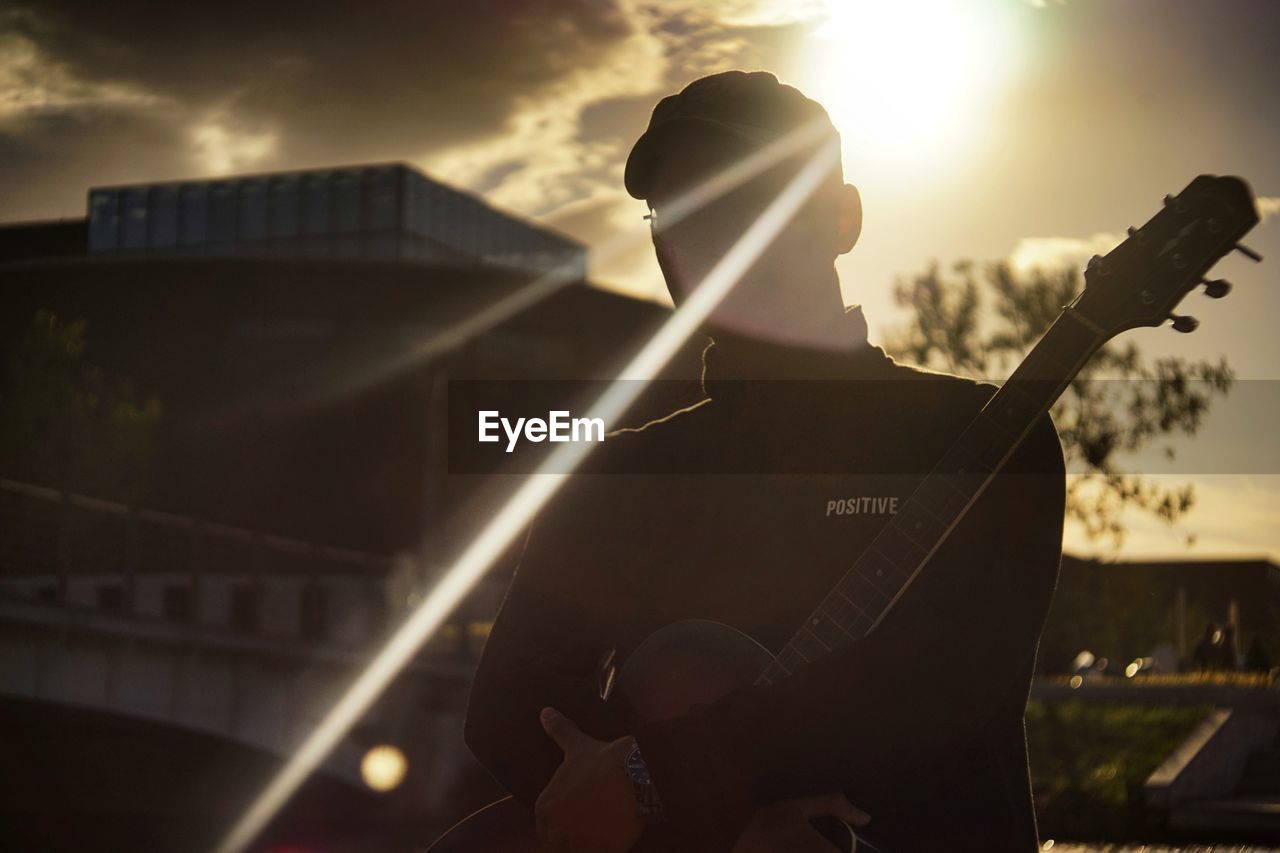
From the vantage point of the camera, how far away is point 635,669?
8.61 ft

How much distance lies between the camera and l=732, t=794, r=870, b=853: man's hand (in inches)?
94.7

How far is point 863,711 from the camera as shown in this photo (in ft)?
7.80

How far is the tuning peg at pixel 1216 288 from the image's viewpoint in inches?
101

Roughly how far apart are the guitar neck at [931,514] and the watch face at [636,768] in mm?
222

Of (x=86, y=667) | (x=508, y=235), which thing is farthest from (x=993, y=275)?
(x=508, y=235)

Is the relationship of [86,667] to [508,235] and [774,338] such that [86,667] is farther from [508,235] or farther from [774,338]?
[508,235]

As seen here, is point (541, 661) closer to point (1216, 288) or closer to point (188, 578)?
point (1216, 288)

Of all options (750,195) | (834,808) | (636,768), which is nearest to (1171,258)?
(750,195)

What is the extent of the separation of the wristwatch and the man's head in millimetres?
786

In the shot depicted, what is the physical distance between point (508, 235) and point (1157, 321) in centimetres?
7885

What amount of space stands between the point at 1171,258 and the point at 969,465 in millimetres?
479

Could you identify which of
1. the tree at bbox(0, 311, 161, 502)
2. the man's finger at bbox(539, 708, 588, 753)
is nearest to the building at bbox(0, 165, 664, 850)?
the tree at bbox(0, 311, 161, 502)
